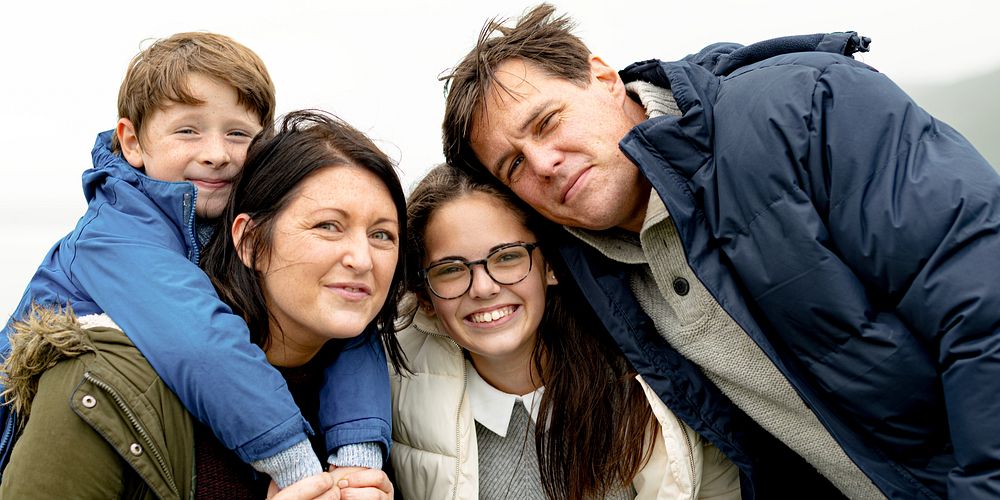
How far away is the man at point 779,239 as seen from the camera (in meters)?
1.85

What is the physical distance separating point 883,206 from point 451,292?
3.98ft

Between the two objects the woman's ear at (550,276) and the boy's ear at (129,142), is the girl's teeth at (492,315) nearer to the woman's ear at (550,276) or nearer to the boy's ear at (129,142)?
the woman's ear at (550,276)

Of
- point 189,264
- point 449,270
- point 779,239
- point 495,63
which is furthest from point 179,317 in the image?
point 779,239

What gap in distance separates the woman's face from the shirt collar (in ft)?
1.93

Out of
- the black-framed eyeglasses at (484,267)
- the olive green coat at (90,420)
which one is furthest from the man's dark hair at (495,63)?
the olive green coat at (90,420)

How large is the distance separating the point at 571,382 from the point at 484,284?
0.43 metres

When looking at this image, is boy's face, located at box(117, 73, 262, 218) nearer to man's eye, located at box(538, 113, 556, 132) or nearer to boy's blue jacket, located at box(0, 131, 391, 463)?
boy's blue jacket, located at box(0, 131, 391, 463)

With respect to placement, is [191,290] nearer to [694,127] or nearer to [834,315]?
[694,127]

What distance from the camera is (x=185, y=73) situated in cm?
243

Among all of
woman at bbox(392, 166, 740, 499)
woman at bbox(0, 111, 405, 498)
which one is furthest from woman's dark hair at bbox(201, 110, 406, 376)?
woman at bbox(392, 166, 740, 499)

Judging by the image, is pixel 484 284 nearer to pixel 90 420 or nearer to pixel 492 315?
pixel 492 315

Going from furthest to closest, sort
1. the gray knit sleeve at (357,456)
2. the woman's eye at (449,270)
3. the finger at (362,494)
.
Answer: the woman's eye at (449,270), the gray knit sleeve at (357,456), the finger at (362,494)

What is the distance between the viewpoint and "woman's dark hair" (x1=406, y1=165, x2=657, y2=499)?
250 centimetres

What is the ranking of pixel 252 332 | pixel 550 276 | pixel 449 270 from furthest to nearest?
pixel 550 276 < pixel 449 270 < pixel 252 332
